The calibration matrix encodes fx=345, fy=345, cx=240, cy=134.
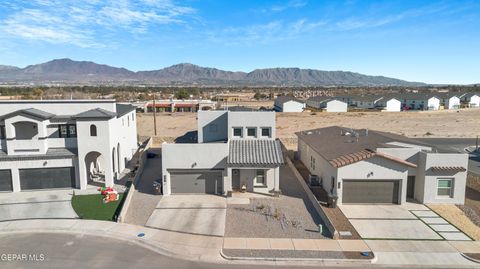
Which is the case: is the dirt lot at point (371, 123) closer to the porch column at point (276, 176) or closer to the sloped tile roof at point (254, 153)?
the sloped tile roof at point (254, 153)

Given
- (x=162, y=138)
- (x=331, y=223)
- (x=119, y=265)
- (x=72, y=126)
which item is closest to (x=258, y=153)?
(x=331, y=223)

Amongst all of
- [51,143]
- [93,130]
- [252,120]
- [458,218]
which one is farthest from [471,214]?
[51,143]

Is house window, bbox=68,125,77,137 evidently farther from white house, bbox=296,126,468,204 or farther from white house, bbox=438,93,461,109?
white house, bbox=438,93,461,109

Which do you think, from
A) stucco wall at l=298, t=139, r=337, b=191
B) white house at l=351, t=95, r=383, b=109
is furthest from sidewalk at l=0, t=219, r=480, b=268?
white house at l=351, t=95, r=383, b=109

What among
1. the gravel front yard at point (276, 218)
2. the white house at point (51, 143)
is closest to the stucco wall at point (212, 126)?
the white house at point (51, 143)

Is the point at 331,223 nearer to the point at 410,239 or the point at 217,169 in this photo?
the point at 410,239

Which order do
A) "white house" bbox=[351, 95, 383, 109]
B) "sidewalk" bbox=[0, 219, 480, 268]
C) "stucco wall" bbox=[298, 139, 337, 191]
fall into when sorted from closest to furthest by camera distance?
"sidewalk" bbox=[0, 219, 480, 268], "stucco wall" bbox=[298, 139, 337, 191], "white house" bbox=[351, 95, 383, 109]
